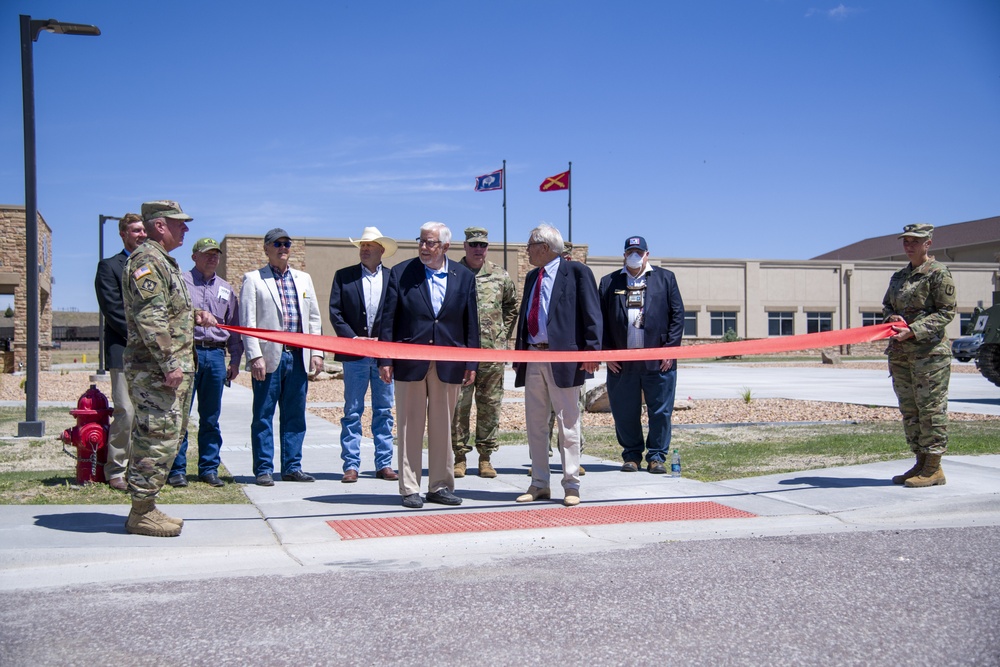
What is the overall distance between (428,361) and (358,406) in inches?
59.1

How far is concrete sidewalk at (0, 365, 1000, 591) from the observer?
199 inches

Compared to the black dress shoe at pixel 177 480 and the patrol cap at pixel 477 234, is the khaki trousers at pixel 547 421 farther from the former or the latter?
the black dress shoe at pixel 177 480

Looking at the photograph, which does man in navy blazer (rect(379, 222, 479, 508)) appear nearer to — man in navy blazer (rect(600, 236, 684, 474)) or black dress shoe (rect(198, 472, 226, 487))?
black dress shoe (rect(198, 472, 226, 487))

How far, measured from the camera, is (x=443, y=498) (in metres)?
6.79

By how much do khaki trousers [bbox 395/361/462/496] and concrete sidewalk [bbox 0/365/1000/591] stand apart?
23cm

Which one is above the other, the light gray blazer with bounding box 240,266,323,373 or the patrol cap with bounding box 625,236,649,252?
the patrol cap with bounding box 625,236,649,252

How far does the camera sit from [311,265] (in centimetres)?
4594

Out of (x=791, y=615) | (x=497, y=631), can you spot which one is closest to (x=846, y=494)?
(x=791, y=615)

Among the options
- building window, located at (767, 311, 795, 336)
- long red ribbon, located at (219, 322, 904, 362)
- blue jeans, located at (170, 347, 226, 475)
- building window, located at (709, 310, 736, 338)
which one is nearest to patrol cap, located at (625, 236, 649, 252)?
long red ribbon, located at (219, 322, 904, 362)

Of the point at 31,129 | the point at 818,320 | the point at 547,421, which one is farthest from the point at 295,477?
the point at 818,320

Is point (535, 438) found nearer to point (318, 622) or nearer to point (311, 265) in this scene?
point (318, 622)

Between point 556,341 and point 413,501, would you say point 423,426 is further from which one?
point 556,341

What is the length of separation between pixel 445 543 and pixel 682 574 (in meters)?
1.52

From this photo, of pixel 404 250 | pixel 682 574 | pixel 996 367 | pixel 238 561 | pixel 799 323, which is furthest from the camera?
pixel 799 323
